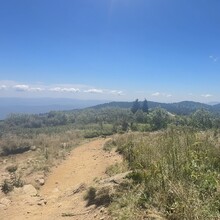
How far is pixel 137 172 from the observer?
6.85 m

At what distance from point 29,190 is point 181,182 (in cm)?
772

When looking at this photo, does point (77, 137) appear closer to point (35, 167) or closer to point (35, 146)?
point (35, 146)

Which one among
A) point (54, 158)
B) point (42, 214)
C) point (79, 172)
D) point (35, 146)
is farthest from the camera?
point (35, 146)

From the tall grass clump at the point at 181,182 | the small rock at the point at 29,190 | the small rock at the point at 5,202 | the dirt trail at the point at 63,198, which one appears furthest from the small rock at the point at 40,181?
the tall grass clump at the point at 181,182

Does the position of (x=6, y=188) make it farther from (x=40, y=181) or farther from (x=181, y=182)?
(x=181, y=182)

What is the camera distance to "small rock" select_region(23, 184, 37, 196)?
11094 mm

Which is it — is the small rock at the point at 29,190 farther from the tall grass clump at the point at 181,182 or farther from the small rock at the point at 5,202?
the tall grass clump at the point at 181,182

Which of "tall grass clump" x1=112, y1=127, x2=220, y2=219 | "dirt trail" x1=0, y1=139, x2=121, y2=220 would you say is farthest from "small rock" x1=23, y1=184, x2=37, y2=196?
"tall grass clump" x1=112, y1=127, x2=220, y2=219

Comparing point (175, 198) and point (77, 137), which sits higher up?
point (175, 198)

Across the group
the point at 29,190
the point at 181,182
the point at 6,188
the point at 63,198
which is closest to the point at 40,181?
the point at 29,190

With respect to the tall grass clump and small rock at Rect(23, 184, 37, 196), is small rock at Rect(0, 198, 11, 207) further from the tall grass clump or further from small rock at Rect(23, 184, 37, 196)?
the tall grass clump

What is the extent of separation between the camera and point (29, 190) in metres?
11.4

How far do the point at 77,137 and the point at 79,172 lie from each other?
626 inches

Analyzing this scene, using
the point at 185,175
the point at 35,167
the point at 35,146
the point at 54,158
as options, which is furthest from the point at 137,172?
the point at 35,146
